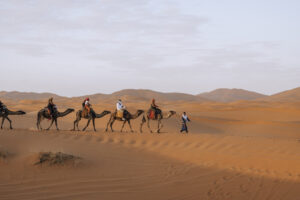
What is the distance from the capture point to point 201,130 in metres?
28.6

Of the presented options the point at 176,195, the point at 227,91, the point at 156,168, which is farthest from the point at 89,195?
the point at 227,91

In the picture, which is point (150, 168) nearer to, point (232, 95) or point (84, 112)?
point (84, 112)

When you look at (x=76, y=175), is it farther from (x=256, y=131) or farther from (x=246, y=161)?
(x=256, y=131)

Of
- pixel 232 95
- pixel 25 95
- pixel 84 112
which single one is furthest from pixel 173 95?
pixel 84 112

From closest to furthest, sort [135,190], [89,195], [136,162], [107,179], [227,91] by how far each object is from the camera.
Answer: [89,195], [135,190], [107,179], [136,162], [227,91]

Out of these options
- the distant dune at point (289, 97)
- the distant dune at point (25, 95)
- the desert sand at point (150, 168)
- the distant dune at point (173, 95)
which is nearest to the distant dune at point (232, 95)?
the distant dune at point (173, 95)

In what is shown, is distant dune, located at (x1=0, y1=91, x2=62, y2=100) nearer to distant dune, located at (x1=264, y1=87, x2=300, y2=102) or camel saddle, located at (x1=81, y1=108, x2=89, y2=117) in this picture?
distant dune, located at (x1=264, y1=87, x2=300, y2=102)

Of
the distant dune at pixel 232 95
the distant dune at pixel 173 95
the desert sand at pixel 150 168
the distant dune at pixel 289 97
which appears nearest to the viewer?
the desert sand at pixel 150 168

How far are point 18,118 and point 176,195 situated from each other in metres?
23.5

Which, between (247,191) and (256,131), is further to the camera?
(256,131)

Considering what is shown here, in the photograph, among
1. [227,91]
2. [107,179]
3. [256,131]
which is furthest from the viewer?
[227,91]

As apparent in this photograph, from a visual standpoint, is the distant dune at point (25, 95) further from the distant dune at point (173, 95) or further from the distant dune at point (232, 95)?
the distant dune at point (232, 95)

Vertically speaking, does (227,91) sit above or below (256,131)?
above

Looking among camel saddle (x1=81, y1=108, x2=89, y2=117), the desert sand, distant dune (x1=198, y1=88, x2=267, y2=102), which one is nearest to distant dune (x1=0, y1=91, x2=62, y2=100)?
distant dune (x1=198, y1=88, x2=267, y2=102)
